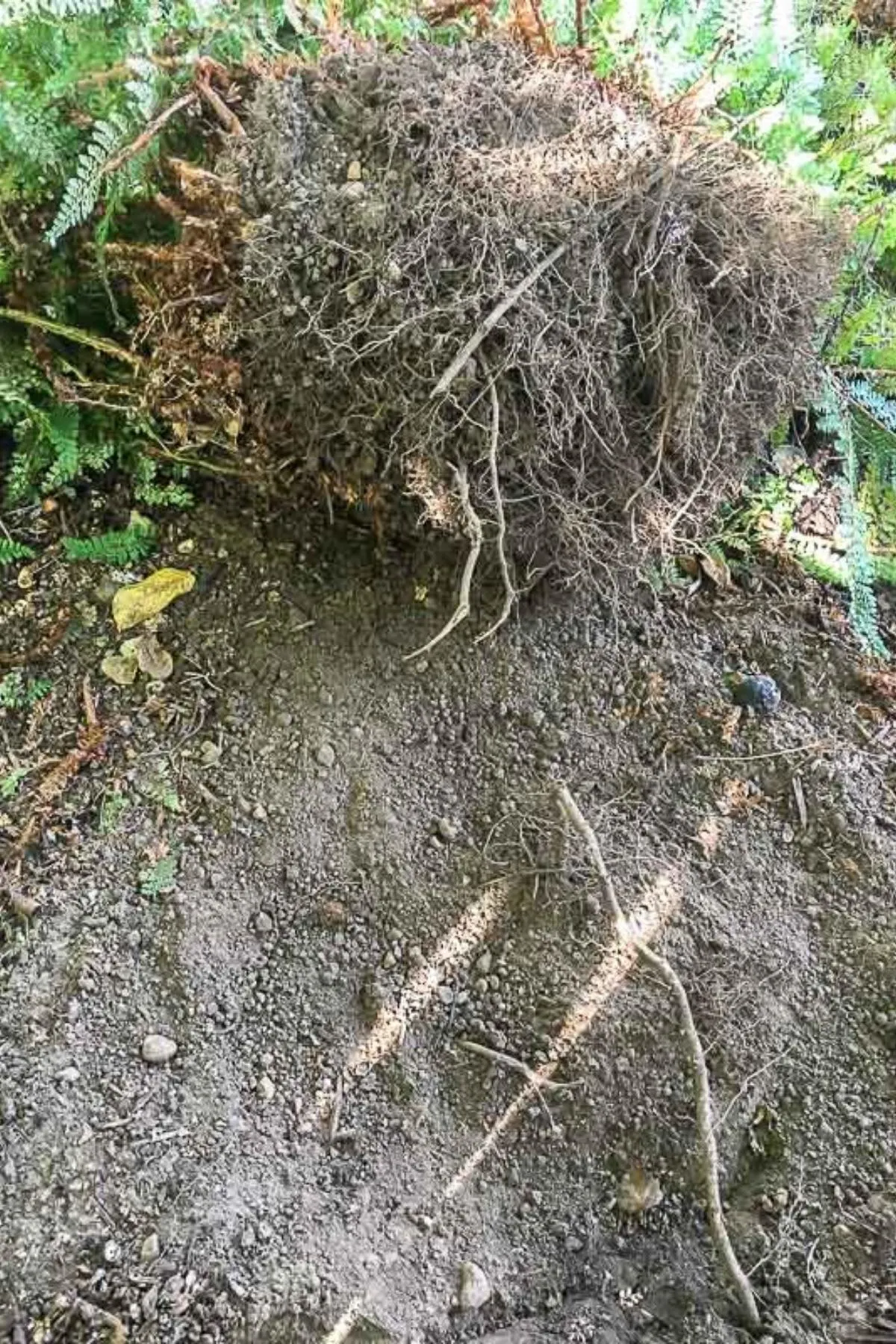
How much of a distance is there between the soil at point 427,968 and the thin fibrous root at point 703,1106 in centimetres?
5

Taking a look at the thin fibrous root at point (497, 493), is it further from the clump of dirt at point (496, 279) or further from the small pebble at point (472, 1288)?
the small pebble at point (472, 1288)

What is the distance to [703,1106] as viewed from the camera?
1769 millimetres

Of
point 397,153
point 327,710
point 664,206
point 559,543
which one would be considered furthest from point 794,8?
point 327,710

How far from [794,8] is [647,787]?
191cm

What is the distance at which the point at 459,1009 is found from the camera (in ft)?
6.39

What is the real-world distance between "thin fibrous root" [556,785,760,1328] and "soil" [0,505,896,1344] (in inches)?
1.9

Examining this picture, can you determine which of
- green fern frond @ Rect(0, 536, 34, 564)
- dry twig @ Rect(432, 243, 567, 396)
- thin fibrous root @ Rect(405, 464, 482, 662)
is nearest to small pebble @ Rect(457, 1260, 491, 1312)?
thin fibrous root @ Rect(405, 464, 482, 662)

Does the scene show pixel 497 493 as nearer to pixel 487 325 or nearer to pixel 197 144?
pixel 487 325

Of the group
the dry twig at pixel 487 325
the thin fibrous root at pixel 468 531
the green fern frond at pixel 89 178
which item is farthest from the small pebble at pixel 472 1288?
the green fern frond at pixel 89 178

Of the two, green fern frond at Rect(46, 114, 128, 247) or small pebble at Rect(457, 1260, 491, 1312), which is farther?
green fern frond at Rect(46, 114, 128, 247)

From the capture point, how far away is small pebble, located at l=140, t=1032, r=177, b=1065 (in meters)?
1.83

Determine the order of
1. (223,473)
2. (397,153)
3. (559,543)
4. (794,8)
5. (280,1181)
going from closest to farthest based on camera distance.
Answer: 1. (280,1181)
2. (397,153)
3. (559,543)
4. (223,473)
5. (794,8)

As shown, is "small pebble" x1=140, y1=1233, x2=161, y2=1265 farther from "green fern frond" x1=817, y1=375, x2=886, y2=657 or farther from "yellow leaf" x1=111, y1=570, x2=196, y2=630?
"green fern frond" x1=817, y1=375, x2=886, y2=657

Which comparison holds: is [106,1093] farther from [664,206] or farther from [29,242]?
[664,206]
